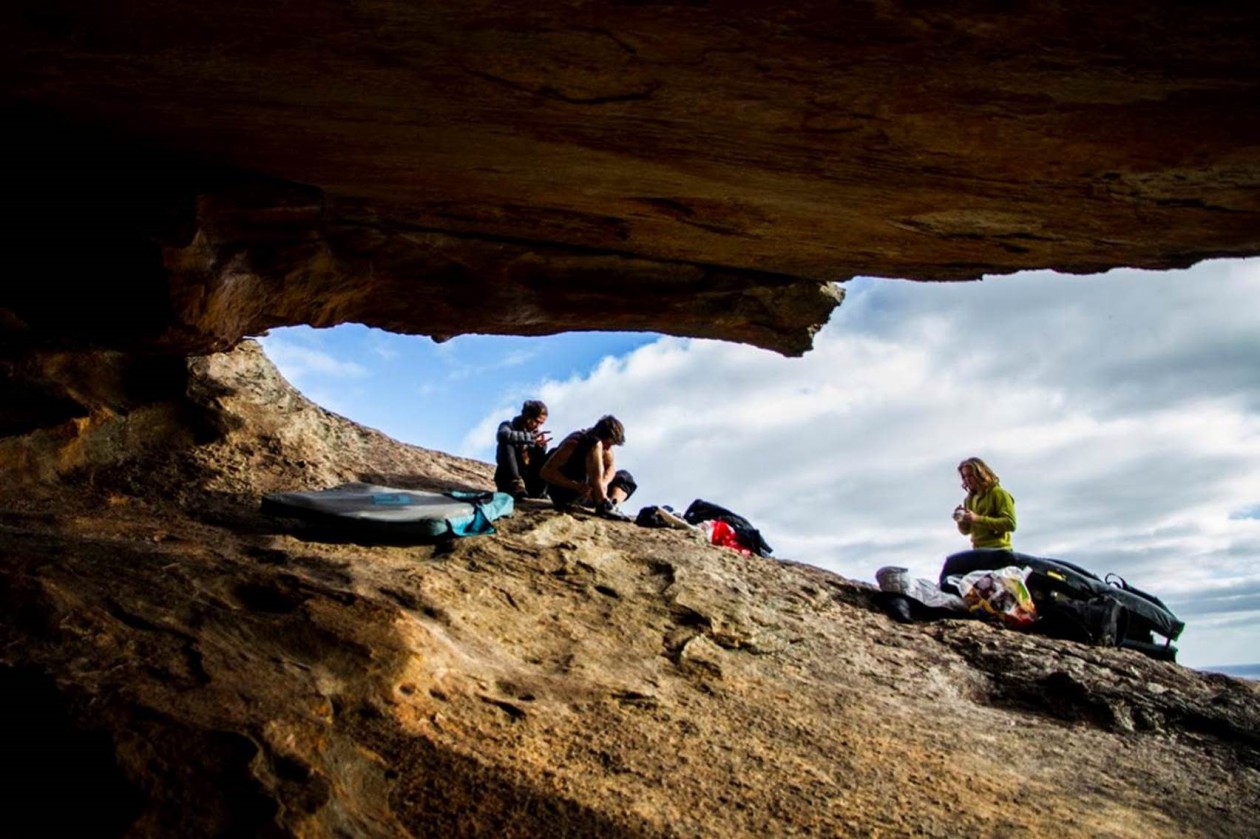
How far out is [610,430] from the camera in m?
12.6

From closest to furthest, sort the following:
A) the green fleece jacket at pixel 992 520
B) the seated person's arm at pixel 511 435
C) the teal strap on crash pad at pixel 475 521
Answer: the teal strap on crash pad at pixel 475 521 < the green fleece jacket at pixel 992 520 < the seated person's arm at pixel 511 435

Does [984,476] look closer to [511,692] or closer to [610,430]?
[610,430]

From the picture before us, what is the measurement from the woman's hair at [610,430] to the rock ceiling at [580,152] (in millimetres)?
2184

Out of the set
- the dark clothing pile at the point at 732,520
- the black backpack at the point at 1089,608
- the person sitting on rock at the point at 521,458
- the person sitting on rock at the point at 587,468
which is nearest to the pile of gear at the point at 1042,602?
the black backpack at the point at 1089,608

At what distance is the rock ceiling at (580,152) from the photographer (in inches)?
208

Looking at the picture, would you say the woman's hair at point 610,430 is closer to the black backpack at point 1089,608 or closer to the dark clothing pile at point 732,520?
the dark clothing pile at point 732,520

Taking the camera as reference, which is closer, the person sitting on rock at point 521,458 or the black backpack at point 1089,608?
the black backpack at point 1089,608

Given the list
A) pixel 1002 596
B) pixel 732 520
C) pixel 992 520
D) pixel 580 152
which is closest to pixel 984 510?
pixel 992 520

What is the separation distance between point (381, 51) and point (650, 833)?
503cm

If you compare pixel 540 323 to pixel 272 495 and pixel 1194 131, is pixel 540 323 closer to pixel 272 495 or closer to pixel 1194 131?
pixel 272 495

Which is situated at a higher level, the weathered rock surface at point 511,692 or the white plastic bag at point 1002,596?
the white plastic bag at point 1002,596

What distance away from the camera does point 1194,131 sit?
6004mm

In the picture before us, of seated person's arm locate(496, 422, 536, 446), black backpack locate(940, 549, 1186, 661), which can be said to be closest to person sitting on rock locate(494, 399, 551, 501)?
seated person's arm locate(496, 422, 536, 446)

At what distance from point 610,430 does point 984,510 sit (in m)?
5.45
